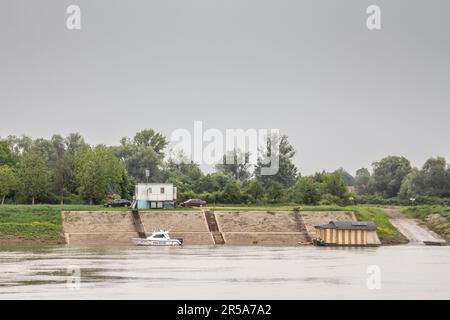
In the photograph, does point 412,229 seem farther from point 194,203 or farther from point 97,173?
point 97,173

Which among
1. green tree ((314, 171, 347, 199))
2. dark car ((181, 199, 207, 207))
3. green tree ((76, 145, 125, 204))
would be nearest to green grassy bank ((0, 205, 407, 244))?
dark car ((181, 199, 207, 207))

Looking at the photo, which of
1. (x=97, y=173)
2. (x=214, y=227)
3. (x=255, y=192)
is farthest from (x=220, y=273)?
(x=255, y=192)

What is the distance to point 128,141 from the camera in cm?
16862

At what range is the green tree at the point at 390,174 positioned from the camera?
540 feet

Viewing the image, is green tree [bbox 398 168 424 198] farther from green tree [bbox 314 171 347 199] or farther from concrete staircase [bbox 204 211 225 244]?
concrete staircase [bbox 204 211 225 244]

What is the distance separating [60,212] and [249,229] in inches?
721

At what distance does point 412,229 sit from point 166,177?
197 feet

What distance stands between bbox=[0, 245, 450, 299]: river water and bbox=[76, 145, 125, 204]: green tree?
28465mm

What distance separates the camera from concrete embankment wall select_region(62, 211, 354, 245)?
91062 mm

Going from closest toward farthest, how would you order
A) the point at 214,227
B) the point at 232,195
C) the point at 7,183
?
the point at 214,227, the point at 7,183, the point at 232,195

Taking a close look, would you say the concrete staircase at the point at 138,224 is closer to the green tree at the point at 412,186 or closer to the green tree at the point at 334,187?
the green tree at the point at 334,187

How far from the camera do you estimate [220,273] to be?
5825 centimetres

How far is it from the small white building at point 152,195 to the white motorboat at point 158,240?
14.1 meters
